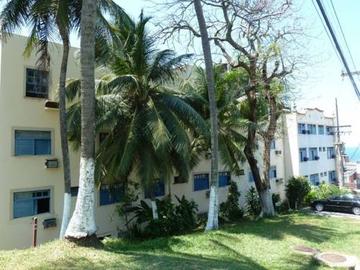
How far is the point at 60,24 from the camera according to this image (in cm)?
1366

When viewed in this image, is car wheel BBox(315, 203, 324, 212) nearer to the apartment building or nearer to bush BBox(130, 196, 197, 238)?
the apartment building

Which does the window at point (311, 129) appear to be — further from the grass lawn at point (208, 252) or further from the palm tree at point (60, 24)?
the palm tree at point (60, 24)

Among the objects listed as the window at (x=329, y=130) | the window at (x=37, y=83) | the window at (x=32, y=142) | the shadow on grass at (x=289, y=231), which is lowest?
the shadow on grass at (x=289, y=231)

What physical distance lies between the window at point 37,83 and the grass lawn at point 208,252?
A: 748cm

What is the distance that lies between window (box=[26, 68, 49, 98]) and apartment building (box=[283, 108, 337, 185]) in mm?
20885

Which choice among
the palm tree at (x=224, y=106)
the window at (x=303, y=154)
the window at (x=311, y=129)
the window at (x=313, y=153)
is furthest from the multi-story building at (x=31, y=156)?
the window at (x=311, y=129)

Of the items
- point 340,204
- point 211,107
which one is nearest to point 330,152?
point 340,204

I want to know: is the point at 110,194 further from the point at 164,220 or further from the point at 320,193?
the point at 320,193

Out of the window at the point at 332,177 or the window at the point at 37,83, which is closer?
the window at the point at 37,83

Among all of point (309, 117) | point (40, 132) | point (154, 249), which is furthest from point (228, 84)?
point (309, 117)

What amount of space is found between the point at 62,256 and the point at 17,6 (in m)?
9.15

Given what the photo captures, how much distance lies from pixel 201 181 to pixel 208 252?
43.6 ft

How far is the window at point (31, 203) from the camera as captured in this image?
15.4m

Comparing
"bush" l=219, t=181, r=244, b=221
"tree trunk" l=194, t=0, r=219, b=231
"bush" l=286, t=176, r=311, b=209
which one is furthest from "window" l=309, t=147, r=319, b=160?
"tree trunk" l=194, t=0, r=219, b=231
